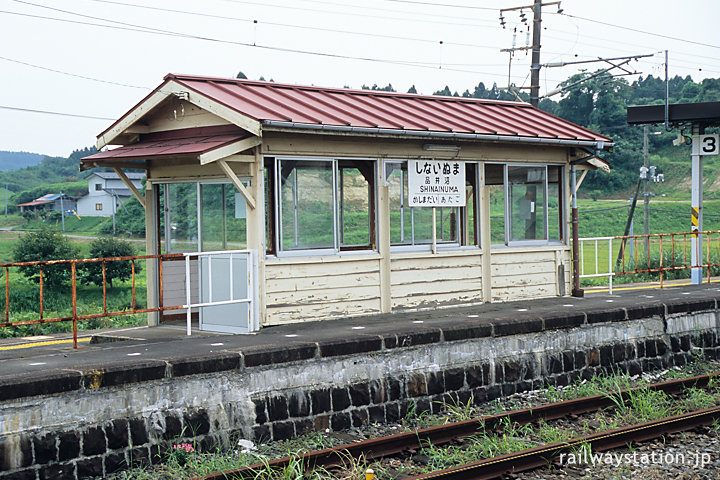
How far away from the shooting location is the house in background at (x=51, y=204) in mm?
86250

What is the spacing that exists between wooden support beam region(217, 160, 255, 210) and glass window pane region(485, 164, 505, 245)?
15.6 ft

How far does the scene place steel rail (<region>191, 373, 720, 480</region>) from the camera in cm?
756

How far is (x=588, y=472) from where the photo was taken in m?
7.62

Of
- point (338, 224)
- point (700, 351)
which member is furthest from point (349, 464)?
point (700, 351)

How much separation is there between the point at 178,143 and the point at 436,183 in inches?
162

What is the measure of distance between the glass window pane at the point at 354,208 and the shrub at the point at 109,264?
90.9 ft

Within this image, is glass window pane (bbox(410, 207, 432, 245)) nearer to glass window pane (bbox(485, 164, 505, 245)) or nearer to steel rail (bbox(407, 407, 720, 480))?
glass window pane (bbox(485, 164, 505, 245))

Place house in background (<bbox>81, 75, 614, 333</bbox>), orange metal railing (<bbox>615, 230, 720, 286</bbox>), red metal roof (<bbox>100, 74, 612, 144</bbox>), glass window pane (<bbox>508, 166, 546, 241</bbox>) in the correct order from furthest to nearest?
orange metal railing (<bbox>615, 230, 720, 286</bbox>) < glass window pane (<bbox>508, 166, 546, 241</bbox>) < red metal roof (<bbox>100, 74, 612, 144</bbox>) < house in background (<bbox>81, 75, 614, 333</bbox>)

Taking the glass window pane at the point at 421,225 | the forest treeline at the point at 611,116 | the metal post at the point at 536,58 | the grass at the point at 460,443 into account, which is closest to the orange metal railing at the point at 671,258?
the glass window pane at the point at 421,225

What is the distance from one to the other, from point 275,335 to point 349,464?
2.95 m

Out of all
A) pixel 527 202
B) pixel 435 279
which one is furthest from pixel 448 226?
pixel 527 202

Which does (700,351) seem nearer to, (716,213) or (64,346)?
(64,346)

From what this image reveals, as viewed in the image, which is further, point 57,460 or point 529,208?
point 529,208

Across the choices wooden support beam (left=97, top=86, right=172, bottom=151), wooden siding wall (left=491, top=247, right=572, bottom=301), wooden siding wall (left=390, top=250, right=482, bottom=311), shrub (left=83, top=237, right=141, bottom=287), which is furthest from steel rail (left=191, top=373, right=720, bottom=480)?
shrub (left=83, top=237, right=141, bottom=287)
